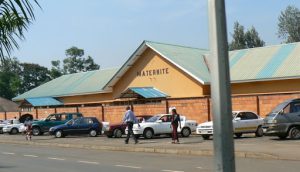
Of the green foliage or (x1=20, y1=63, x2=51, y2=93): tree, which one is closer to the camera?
the green foliage

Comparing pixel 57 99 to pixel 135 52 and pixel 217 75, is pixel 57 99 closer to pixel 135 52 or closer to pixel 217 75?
pixel 135 52

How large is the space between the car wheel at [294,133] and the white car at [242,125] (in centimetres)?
326

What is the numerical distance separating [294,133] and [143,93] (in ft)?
61.9

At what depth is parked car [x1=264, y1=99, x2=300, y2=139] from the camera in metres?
22.7

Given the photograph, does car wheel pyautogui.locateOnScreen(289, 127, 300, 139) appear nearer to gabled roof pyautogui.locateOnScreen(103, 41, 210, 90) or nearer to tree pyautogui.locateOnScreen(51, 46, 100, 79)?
gabled roof pyautogui.locateOnScreen(103, 41, 210, 90)

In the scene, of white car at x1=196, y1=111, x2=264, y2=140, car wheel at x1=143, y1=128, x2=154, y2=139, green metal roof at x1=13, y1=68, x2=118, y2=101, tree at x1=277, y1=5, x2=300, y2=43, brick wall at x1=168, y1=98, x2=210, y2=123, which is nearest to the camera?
white car at x1=196, y1=111, x2=264, y2=140

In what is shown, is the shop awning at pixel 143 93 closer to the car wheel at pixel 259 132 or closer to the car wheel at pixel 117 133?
the car wheel at pixel 117 133

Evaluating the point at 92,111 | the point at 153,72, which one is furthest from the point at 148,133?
the point at 153,72

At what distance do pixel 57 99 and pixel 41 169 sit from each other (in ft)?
128

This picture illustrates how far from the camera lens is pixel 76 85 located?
Answer: 5284 cm

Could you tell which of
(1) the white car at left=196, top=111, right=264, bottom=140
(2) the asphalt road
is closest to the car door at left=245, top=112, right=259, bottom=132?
(1) the white car at left=196, top=111, right=264, bottom=140

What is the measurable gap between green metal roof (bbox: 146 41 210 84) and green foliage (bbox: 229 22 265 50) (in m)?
44.4

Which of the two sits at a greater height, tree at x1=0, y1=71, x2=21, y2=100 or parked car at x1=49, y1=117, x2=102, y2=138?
tree at x1=0, y1=71, x2=21, y2=100

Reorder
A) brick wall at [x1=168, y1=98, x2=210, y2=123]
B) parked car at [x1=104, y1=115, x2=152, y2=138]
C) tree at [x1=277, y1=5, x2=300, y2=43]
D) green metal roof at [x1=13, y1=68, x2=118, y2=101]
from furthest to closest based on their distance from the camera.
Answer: tree at [x1=277, y1=5, x2=300, y2=43] → green metal roof at [x1=13, y1=68, x2=118, y2=101] → brick wall at [x1=168, y1=98, x2=210, y2=123] → parked car at [x1=104, y1=115, x2=152, y2=138]
